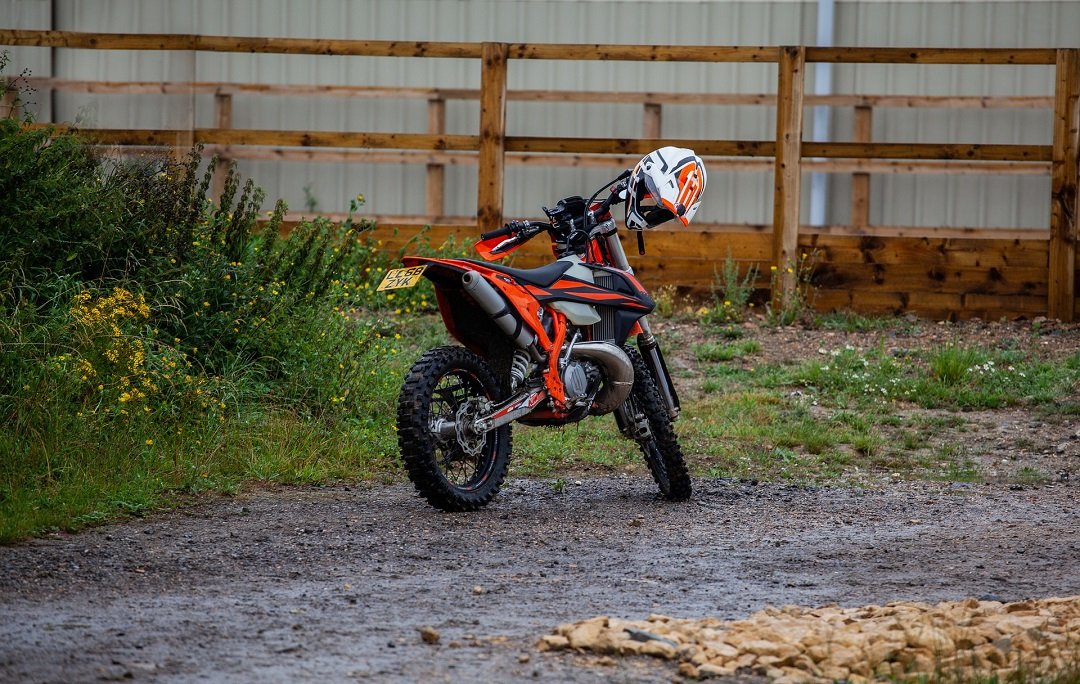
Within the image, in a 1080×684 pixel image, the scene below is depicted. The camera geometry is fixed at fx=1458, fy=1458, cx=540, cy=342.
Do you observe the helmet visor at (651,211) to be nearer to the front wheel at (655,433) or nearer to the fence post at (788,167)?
the front wheel at (655,433)

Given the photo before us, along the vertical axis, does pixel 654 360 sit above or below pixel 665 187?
below

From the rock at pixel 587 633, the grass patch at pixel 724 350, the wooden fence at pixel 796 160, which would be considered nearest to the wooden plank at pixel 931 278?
the wooden fence at pixel 796 160

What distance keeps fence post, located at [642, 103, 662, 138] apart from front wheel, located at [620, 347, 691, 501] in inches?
342

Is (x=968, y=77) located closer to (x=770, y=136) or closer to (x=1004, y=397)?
(x=770, y=136)

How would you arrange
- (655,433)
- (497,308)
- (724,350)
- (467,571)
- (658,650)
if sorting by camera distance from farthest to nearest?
(724,350), (655,433), (497,308), (467,571), (658,650)

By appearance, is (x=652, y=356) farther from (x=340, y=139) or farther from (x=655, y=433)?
(x=340, y=139)

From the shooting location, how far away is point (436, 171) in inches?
611

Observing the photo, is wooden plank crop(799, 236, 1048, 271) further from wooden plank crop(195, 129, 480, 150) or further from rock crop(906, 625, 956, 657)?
rock crop(906, 625, 956, 657)

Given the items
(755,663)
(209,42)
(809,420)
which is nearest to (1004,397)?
(809,420)

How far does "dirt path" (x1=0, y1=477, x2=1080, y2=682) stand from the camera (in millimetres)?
3617

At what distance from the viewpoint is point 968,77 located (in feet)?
49.4

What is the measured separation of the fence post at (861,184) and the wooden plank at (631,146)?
4053 mm

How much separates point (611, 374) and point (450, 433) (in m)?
0.87

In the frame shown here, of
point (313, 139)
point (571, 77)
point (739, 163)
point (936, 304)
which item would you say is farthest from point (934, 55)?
point (571, 77)
